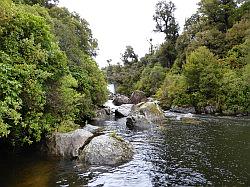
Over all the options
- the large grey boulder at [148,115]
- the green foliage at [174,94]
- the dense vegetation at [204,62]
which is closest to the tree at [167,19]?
the dense vegetation at [204,62]

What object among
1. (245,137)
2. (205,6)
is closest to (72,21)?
(245,137)

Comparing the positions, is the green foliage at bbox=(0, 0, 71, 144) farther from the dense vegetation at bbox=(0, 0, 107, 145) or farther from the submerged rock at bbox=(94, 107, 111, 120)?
the submerged rock at bbox=(94, 107, 111, 120)

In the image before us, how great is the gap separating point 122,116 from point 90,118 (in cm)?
581

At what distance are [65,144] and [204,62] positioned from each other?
31798 millimetres

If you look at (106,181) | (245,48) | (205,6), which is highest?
(205,6)

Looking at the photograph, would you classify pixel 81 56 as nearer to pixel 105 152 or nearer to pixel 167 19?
pixel 105 152

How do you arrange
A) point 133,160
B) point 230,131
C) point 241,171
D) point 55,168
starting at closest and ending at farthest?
point 241,171, point 55,168, point 133,160, point 230,131

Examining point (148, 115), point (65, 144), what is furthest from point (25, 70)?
point (148, 115)

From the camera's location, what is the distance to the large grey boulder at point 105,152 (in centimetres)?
1570

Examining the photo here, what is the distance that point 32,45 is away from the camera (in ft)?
49.6

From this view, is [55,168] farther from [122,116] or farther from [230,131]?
[122,116]

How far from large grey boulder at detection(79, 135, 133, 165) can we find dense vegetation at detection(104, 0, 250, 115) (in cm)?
2662

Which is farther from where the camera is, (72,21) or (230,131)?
(72,21)

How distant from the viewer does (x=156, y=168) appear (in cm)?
1460
